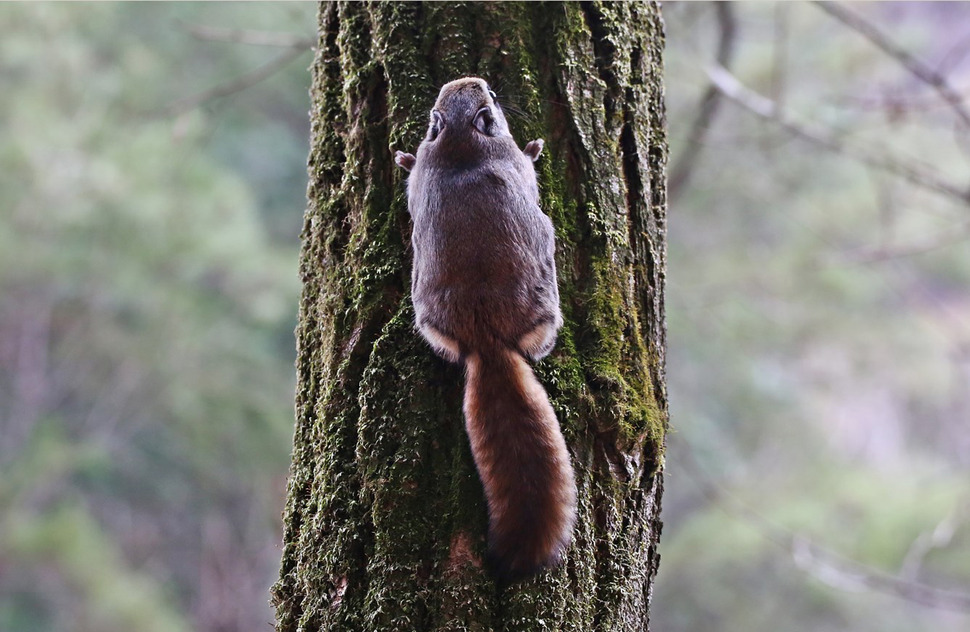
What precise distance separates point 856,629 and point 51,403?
25.1 ft

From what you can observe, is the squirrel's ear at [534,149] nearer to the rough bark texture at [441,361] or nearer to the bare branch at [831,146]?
the rough bark texture at [441,361]

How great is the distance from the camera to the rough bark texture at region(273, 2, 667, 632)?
1.35 metres

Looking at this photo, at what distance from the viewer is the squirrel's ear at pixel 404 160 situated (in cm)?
157

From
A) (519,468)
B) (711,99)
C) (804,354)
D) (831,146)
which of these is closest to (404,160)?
(519,468)

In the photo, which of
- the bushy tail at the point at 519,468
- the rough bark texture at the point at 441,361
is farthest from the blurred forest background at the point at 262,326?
the bushy tail at the point at 519,468

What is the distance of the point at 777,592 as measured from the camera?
829 centimetres

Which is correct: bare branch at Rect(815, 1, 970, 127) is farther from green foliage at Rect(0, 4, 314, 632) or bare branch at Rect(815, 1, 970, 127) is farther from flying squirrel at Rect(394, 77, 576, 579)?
green foliage at Rect(0, 4, 314, 632)

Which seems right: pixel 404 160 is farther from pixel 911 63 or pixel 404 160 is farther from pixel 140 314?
pixel 140 314

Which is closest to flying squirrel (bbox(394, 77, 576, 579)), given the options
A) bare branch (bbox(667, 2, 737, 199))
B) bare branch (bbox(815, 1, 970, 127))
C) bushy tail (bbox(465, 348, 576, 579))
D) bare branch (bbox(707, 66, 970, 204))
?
bushy tail (bbox(465, 348, 576, 579))

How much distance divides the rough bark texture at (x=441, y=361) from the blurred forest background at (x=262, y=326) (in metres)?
4.67

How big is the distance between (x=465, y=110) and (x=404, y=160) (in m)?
0.16

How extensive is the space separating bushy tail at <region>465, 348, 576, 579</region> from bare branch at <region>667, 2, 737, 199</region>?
241cm

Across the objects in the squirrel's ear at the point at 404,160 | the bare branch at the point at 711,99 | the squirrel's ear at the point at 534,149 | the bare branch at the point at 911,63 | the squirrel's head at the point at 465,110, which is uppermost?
the bare branch at the point at 711,99

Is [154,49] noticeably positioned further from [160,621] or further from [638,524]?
[638,524]
